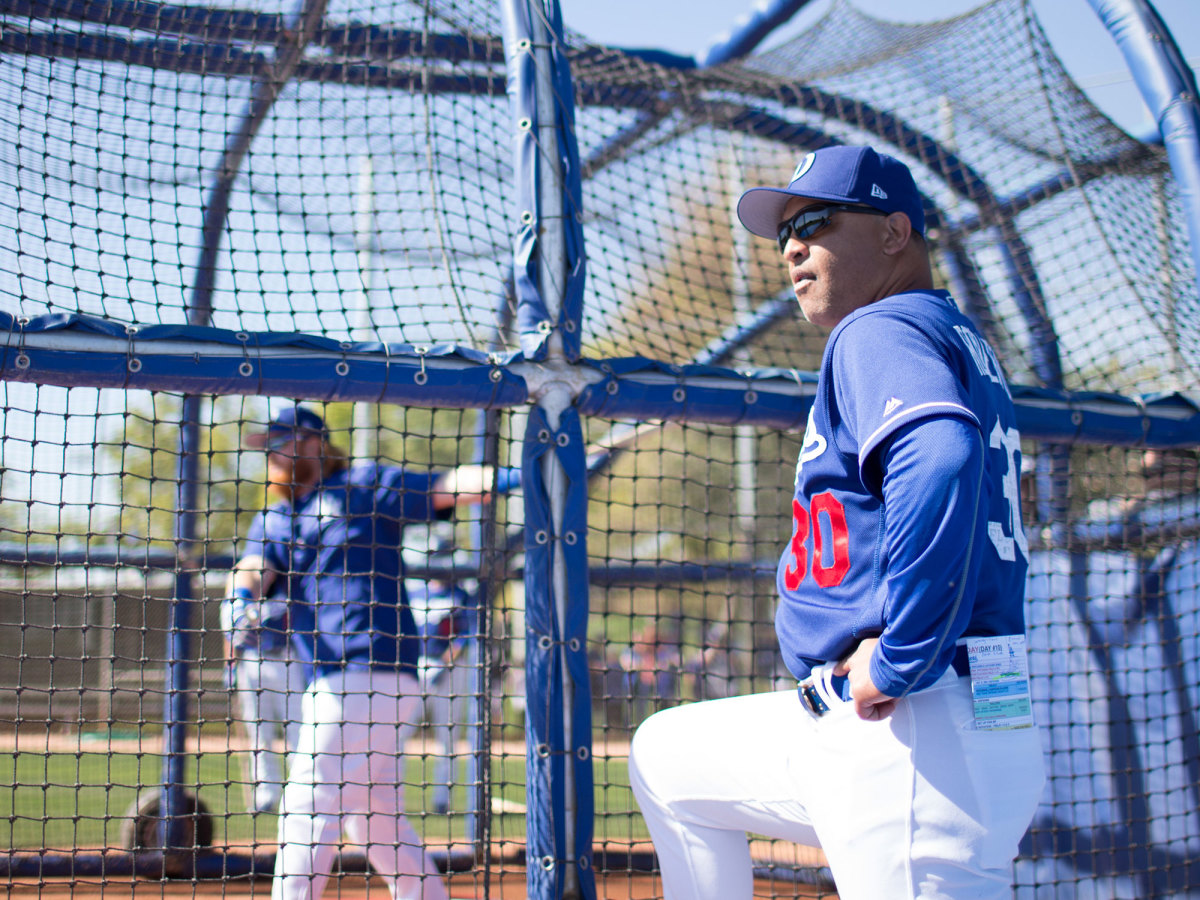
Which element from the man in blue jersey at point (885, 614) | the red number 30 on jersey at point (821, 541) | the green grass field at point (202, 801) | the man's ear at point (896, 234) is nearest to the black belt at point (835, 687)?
the man in blue jersey at point (885, 614)

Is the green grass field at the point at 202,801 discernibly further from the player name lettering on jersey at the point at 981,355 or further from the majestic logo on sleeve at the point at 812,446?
the player name lettering on jersey at the point at 981,355

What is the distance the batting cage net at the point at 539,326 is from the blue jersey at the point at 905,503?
2.82 ft

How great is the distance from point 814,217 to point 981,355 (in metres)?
0.42

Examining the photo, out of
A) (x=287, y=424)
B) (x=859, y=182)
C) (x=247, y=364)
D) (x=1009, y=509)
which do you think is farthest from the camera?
(x=287, y=424)

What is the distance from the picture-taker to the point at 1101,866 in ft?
12.0

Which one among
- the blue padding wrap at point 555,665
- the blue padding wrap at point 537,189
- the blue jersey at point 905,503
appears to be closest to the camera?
the blue jersey at point 905,503

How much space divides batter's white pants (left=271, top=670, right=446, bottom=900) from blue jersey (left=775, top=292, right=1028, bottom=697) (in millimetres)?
1578

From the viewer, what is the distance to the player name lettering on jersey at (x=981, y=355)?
1715mm

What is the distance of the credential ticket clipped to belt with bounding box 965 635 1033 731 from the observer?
5.24 feet

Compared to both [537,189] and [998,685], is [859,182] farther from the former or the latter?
[537,189]

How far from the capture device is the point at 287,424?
3398 millimetres

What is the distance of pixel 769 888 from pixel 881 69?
151 inches

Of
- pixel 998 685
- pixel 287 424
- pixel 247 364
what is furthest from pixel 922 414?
pixel 287 424

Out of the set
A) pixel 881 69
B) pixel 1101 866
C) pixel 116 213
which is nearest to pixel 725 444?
pixel 881 69
